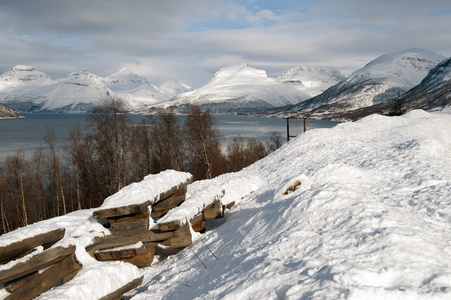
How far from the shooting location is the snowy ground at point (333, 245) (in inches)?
172

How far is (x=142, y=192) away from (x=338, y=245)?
5.66 meters

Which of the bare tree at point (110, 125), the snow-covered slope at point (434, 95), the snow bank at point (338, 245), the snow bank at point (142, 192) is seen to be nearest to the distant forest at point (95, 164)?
the bare tree at point (110, 125)

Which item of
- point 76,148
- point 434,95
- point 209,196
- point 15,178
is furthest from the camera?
point 434,95

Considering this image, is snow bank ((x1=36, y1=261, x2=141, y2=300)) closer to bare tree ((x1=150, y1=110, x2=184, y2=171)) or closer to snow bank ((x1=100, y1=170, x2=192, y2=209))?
snow bank ((x1=100, y1=170, x2=192, y2=209))

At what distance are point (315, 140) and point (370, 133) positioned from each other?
12.7 ft

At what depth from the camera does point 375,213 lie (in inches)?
255

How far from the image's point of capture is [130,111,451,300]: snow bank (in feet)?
14.2

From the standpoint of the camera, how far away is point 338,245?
217 inches

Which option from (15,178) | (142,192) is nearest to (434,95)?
(15,178)

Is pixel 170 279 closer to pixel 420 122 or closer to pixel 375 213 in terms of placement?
pixel 375 213

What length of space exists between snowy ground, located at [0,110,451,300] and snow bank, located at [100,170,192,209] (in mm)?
925

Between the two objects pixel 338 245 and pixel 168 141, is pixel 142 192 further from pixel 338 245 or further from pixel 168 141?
pixel 168 141

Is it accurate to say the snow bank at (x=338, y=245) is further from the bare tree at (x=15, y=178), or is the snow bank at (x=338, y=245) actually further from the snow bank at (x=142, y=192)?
the bare tree at (x=15, y=178)

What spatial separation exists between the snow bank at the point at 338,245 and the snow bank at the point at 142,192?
2004 millimetres
